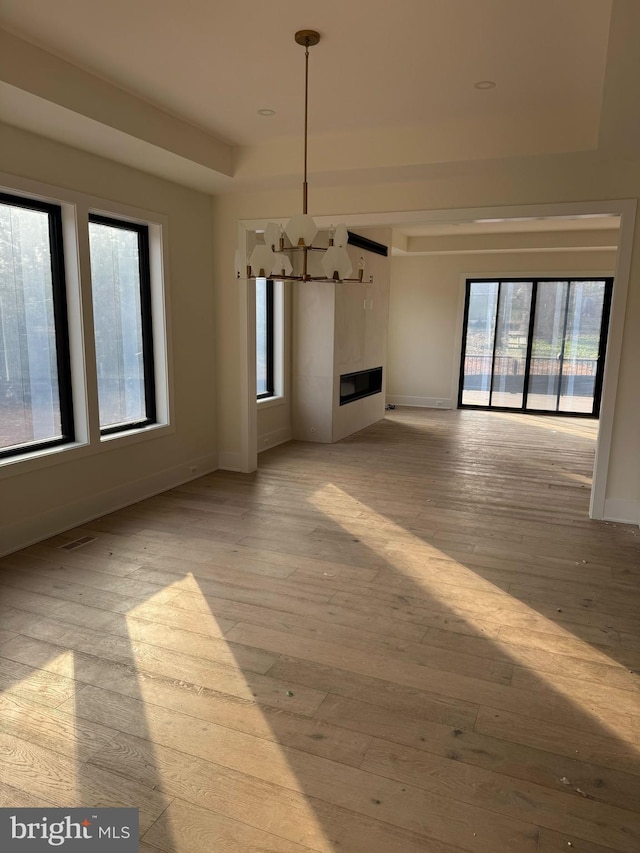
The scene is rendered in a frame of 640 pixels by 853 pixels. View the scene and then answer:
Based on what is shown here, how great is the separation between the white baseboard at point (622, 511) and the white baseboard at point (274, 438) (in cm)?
380

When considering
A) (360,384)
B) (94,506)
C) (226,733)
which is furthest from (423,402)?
(226,733)

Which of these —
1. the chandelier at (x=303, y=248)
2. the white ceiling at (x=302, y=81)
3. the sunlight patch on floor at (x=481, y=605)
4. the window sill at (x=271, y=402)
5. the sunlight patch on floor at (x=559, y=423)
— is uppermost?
the white ceiling at (x=302, y=81)

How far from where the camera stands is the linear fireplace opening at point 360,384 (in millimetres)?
7738

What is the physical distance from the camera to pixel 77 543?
13.2 ft

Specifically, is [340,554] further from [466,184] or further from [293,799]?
[466,184]

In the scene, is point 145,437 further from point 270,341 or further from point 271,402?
point 270,341

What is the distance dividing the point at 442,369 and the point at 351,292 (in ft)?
11.6

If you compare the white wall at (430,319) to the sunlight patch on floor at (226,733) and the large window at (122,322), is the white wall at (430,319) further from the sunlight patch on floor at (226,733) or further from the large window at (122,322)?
the sunlight patch on floor at (226,733)

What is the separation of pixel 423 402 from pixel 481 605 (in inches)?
299

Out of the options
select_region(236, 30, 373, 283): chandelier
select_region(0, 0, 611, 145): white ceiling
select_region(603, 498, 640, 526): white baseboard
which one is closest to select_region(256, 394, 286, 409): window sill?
select_region(0, 0, 611, 145): white ceiling

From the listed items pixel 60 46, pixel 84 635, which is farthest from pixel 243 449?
pixel 60 46

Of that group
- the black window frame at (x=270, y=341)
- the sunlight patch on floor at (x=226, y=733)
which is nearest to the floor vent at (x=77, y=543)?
the sunlight patch on floor at (x=226, y=733)

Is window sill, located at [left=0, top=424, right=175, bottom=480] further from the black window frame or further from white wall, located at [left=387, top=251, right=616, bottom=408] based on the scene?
white wall, located at [left=387, top=251, right=616, bottom=408]

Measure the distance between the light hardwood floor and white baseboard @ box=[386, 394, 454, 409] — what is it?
19.0 feet
